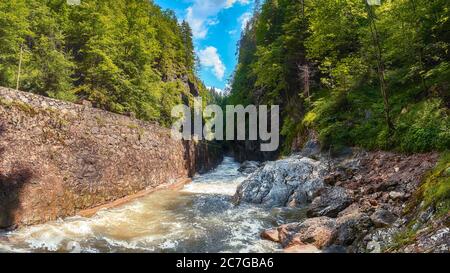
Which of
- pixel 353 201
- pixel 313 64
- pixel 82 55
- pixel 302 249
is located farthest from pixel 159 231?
pixel 313 64

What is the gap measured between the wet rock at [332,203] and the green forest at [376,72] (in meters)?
2.79

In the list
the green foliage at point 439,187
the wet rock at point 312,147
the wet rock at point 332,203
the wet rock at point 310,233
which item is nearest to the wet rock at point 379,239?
the green foliage at point 439,187

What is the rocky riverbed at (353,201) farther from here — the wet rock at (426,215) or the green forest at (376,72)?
the green forest at (376,72)

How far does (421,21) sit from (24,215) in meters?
16.9

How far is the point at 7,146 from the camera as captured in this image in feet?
32.4

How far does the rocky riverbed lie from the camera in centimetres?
638

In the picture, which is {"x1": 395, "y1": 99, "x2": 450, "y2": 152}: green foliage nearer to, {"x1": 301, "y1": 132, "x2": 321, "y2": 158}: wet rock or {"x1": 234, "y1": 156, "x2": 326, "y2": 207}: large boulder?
{"x1": 234, "y1": 156, "x2": 326, "y2": 207}: large boulder

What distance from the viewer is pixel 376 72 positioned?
57.6 ft

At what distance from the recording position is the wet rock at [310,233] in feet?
26.3

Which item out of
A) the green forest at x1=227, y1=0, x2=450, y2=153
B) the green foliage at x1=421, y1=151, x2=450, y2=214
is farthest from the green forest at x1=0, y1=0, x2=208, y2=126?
the green foliage at x1=421, y1=151, x2=450, y2=214

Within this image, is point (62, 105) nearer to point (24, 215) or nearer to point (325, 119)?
point (24, 215)

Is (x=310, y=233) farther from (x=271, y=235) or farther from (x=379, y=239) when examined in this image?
(x=379, y=239)

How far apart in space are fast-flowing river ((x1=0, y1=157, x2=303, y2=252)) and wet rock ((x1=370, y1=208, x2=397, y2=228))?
2596 millimetres

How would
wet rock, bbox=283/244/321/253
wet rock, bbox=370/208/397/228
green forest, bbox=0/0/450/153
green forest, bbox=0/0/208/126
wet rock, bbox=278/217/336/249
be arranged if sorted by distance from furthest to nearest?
green forest, bbox=0/0/208/126 → green forest, bbox=0/0/450/153 → wet rock, bbox=278/217/336/249 → wet rock, bbox=283/244/321/253 → wet rock, bbox=370/208/397/228
